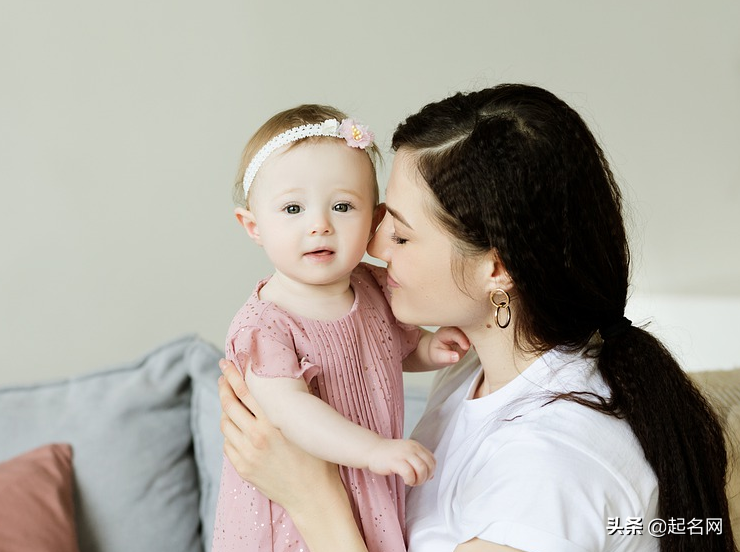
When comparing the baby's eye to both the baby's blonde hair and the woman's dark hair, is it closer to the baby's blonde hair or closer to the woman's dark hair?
the baby's blonde hair

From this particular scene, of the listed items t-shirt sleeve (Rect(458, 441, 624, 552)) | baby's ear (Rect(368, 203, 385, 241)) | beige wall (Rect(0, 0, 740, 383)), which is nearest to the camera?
t-shirt sleeve (Rect(458, 441, 624, 552))

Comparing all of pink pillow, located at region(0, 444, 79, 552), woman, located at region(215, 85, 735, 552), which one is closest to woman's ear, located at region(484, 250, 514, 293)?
woman, located at region(215, 85, 735, 552)

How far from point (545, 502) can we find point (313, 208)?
1.87 feet

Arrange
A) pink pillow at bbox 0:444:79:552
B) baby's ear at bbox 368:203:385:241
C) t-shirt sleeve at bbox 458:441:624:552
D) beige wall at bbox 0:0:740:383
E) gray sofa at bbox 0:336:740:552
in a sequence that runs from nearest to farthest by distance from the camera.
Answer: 1. t-shirt sleeve at bbox 458:441:624:552
2. baby's ear at bbox 368:203:385:241
3. pink pillow at bbox 0:444:79:552
4. gray sofa at bbox 0:336:740:552
5. beige wall at bbox 0:0:740:383

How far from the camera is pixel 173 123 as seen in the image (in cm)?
246

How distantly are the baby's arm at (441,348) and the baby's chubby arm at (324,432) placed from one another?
13.4 inches

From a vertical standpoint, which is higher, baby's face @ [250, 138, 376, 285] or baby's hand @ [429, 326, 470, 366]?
baby's face @ [250, 138, 376, 285]

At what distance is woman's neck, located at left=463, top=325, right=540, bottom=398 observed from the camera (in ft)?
4.59

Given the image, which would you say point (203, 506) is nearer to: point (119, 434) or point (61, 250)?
point (119, 434)

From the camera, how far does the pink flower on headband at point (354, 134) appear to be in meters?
1.39

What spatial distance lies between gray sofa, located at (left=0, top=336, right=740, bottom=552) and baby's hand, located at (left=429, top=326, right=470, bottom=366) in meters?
0.56

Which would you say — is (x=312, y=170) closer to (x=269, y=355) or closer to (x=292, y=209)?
(x=292, y=209)

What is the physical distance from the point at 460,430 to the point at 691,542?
40 cm

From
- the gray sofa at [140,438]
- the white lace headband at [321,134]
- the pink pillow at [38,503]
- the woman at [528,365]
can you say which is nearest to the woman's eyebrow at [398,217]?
the woman at [528,365]
